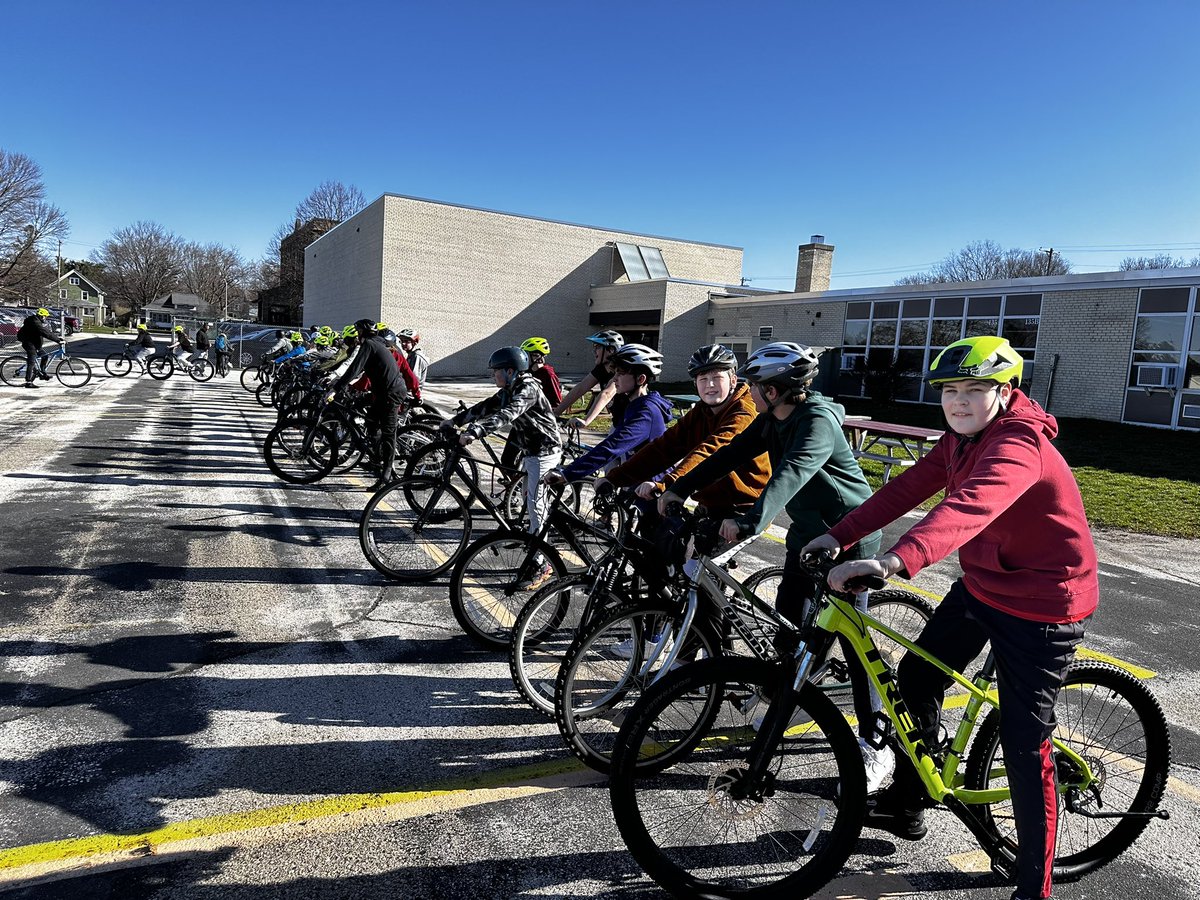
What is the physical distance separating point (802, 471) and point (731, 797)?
1.42 m

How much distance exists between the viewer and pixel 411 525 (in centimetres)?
605

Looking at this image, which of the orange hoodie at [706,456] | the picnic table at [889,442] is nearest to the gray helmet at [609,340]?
the orange hoodie at [706,456]

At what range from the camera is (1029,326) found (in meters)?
21.6

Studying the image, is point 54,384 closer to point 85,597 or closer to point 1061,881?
point 85,597

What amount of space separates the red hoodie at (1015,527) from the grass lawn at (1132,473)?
8.53 meters

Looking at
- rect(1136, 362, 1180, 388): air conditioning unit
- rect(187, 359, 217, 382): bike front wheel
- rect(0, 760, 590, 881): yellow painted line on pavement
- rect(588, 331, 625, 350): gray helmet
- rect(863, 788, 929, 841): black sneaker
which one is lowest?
rect(0, 760, 590, 881): yellow painted line on pavement

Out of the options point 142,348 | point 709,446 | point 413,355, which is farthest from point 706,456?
point 142,348

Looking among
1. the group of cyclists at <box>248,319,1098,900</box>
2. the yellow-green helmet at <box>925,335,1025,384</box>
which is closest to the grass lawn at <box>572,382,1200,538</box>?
the group of cyclists at <box>248,319,1098,900</box>

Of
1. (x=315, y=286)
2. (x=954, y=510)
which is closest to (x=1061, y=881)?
(x=954, y=510)

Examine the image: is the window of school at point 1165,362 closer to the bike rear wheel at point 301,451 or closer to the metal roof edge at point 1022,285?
the metal roof edge at point 1022,285

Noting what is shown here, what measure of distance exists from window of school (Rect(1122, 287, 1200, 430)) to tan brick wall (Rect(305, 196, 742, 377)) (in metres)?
25.4

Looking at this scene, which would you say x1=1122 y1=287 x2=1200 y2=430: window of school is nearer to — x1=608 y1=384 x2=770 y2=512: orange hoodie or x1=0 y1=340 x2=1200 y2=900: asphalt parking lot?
x1=0 y1=340 x2=1200 y2=900: asphalt parking lot

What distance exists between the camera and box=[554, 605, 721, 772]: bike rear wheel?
3.36 meters

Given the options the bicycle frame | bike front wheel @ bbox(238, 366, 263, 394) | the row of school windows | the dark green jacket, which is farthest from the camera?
bike front wheel @ bbox(238, 366, 263, 394)
